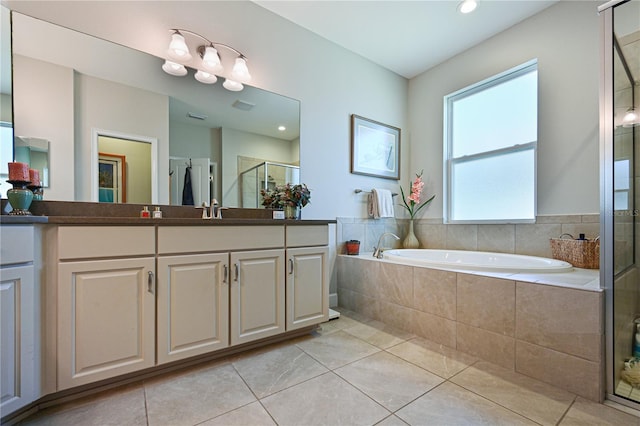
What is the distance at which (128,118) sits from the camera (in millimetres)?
1721

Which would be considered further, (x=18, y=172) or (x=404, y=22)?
(x=404, y=22)

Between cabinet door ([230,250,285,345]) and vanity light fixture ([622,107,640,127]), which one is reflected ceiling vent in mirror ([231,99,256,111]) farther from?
vanity light fixture ([622,107,640,127])

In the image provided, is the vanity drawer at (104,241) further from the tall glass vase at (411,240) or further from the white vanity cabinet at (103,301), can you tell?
the tall glass vase at (411,240)

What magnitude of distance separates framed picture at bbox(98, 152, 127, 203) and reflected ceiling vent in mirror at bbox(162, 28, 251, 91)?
2.32ft

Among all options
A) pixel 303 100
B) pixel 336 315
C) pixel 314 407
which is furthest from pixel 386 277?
pixel 303 100

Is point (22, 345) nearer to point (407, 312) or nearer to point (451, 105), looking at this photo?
point (407, 312)

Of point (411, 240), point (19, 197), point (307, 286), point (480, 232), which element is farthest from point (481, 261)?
point (19, 197)

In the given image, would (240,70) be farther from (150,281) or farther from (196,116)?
(150,281)

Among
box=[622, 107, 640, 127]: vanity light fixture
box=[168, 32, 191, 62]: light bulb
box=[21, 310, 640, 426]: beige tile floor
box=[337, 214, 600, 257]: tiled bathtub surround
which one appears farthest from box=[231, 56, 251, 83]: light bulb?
box=[622, 107, 640, 127]: vanity light fixture

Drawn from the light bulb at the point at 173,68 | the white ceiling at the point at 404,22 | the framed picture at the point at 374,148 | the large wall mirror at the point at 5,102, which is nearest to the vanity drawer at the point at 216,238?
the large wall mirror at the point at 5,102

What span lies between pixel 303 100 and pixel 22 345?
7.69 ft

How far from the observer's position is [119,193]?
168 cm

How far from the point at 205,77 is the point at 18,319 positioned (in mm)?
1732

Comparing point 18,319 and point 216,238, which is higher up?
point 216,238
